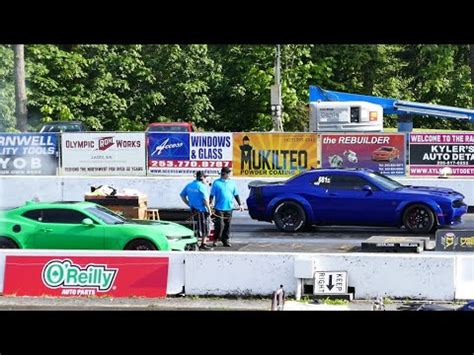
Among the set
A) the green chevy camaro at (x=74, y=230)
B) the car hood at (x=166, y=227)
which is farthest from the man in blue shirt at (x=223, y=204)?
the green chevy camaro at (x=74, y=230)

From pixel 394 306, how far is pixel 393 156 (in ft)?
41.7

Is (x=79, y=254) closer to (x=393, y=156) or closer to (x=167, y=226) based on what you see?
(x=167, y=226)

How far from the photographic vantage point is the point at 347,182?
20.8 metres

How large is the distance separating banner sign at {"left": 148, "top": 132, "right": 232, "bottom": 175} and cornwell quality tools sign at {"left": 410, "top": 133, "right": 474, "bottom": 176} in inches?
200

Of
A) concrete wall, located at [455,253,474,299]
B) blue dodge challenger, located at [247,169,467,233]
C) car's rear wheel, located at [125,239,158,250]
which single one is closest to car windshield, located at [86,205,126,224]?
car's rear wheel, located at [125,239,158,250]

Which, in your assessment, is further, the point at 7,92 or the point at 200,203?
the point at 7,92

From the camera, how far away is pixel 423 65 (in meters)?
40.3

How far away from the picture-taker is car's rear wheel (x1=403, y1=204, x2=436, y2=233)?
20234 millimetres

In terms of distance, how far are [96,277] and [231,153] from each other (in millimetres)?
12222

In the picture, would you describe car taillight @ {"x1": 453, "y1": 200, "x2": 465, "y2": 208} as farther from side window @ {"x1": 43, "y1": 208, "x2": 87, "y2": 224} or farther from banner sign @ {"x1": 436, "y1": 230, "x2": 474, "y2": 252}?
side window @ {"x1": 43, "y1": 208, "x2": 87, "y2": 224}

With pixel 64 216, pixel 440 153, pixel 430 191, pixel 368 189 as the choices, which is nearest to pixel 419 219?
pixel 430 191

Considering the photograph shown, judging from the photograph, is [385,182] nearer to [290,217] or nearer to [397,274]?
[290,217]
